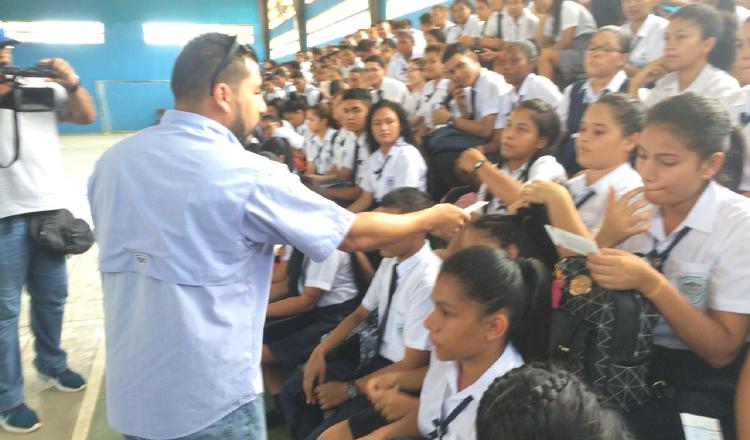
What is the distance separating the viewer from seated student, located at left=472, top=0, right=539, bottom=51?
477 cm

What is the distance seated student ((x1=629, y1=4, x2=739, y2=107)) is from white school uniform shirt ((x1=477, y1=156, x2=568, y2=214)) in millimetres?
634

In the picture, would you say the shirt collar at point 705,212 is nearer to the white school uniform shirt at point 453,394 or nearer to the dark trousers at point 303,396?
the white school uniform shirt at point 453,394

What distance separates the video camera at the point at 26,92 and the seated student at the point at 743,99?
2713 millimetres

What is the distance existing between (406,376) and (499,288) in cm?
61

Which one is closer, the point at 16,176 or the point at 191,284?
the point at 191,284

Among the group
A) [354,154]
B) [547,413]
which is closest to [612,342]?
[547,413]

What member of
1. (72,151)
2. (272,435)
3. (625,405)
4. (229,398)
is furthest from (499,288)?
(72,151)

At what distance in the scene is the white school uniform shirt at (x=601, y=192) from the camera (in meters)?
1.80

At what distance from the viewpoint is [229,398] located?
47.7 inches

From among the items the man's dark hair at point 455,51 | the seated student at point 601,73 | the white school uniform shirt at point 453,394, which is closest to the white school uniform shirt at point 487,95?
the man's dark hair at point 455,51

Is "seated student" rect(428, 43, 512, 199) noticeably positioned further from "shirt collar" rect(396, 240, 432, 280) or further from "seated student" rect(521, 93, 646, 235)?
"shirt collar" rect(396, 240, 432, 280)

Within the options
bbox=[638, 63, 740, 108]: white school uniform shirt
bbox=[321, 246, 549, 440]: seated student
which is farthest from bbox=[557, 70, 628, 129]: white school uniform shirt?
bbox=[321, 246, 549, 440]: seated student

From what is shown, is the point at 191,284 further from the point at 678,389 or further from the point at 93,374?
the point at 93,374

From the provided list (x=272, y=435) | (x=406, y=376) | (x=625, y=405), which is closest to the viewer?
(x=625, y=405)
